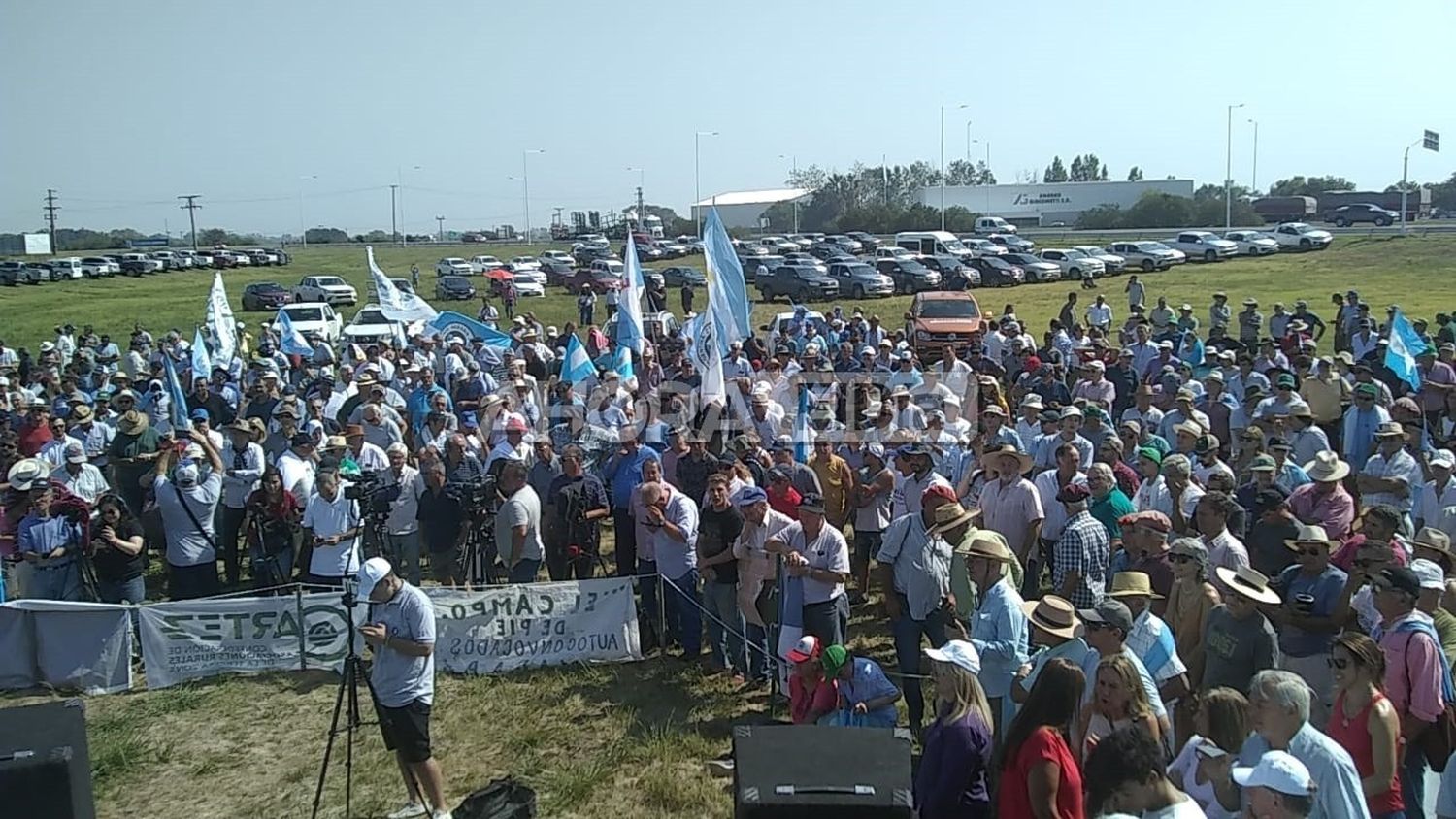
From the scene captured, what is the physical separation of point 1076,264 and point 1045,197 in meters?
49.7

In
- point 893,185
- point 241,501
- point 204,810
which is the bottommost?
point 204,810

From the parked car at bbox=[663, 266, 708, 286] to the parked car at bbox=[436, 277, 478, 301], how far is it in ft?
20.5

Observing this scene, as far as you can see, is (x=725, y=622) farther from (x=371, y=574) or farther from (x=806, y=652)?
(x=371, y=574)

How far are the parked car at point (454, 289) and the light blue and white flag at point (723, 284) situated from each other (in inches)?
1362

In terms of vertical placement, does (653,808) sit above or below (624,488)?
below

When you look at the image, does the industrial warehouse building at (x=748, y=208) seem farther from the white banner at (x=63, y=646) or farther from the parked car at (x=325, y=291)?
the white banner at (x=63, y=646)

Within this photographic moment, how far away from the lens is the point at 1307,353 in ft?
52.6

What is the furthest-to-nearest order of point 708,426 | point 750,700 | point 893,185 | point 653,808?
point 893,185 → point 708,426 → point 750,700 → point 653,808

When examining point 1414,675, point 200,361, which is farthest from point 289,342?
point 1414,675

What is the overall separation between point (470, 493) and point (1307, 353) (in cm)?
1191

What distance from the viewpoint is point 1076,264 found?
45469 millimetres

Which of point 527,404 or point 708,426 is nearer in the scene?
point 708,426

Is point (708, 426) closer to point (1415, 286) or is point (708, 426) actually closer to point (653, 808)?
point (653, 808)

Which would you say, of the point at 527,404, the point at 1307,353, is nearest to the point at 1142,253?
the point at 1307,353
